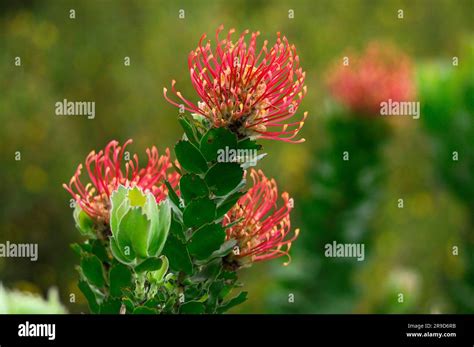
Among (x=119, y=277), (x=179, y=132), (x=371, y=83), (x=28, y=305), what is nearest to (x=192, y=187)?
(x=119, y=277)

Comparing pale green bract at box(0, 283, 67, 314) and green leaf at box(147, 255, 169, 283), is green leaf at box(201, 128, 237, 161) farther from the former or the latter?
pale green bract at box(0, 283, 67, 314)

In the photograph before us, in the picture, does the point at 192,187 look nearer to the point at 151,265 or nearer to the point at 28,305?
the point at 151,265

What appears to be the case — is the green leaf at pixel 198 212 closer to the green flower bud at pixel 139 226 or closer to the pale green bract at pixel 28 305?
the green flower bud at pixel 139 226

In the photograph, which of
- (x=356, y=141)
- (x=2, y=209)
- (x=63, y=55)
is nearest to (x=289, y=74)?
(x=356, y=141)

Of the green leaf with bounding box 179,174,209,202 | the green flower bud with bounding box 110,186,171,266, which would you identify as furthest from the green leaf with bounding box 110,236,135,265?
the green leaf with bounding box 179,174,209,202
